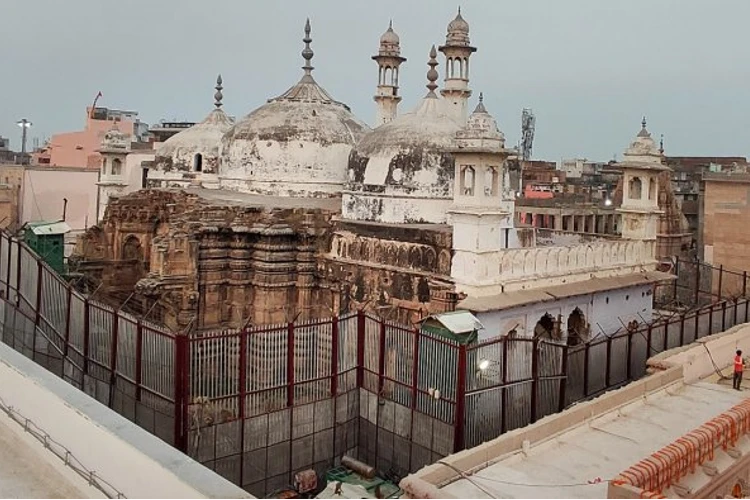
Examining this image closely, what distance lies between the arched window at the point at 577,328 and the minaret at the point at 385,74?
11695 mm

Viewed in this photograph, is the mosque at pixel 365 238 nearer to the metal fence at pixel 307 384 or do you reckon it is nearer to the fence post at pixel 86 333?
the metal fence at pixel 307 384

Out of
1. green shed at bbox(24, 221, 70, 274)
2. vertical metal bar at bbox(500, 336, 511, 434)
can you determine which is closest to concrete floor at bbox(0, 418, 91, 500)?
vertical metal bar at bbox(500, 336, 511, 434)

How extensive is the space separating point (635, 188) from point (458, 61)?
24.7 feet

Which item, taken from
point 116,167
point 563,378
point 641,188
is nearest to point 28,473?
point 563,378

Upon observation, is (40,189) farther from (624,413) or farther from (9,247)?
(624,413)

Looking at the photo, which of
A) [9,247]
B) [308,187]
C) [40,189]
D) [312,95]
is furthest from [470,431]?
[40,189]

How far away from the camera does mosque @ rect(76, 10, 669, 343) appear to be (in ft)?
43.4

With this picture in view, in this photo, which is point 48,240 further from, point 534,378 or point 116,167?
point 534,378

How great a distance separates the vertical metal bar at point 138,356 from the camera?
371 inches

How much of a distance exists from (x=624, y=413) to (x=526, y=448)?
1965 mm

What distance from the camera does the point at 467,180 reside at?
13188 mm

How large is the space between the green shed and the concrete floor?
39.9 ft

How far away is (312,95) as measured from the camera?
1998 centimetres

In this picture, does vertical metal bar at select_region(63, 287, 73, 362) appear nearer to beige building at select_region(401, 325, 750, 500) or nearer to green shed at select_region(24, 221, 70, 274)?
beige building at select_region(401, 325, 750, 500)
